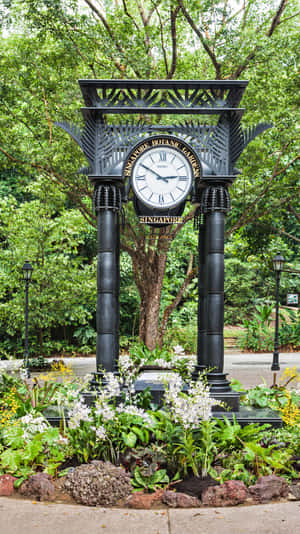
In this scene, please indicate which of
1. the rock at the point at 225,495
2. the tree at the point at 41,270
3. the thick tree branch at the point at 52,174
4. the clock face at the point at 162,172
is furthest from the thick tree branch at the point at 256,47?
the rock at the point at 225,495

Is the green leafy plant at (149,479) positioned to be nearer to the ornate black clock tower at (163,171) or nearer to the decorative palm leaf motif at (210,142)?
the ornate black clock tower at (163,171)

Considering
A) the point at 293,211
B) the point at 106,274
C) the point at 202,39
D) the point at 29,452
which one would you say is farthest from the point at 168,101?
the point at 293,211

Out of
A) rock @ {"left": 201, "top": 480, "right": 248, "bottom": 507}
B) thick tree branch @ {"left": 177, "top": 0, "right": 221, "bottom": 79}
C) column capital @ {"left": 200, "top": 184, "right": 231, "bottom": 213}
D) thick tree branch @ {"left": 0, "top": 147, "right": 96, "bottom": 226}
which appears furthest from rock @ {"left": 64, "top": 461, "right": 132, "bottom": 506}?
thick tree branch @ {"left": 177, "top": 0, "right": 221, "bottom": 79}

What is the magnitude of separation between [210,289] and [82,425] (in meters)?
2.57

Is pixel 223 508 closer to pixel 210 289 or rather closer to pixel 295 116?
pixel 210 289

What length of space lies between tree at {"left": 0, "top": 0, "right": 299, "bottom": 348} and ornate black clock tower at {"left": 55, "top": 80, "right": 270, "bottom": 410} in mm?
5405

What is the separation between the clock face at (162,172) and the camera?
6973 mm

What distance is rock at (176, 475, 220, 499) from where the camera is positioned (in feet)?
15.5

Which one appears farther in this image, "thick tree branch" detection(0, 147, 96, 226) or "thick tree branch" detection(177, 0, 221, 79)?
"thick tree branch" detection(0, 147, 96, 226)

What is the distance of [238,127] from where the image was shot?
24.1 feet

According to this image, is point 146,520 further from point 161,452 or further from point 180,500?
point 161,452

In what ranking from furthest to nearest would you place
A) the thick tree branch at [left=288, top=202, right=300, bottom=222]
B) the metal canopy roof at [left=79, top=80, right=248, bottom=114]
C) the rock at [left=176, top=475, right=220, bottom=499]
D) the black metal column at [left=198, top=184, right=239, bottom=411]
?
the thick tree branch at [left=288, top=202, right=300, bottom=222] → the metal canopy roof at [left=79, top=80, right=248, bottom=114] → the black metal column at [left=198, top=184, right=239, bottom=411] → the rock at [left=176, top=475, right=220, bottom=499]

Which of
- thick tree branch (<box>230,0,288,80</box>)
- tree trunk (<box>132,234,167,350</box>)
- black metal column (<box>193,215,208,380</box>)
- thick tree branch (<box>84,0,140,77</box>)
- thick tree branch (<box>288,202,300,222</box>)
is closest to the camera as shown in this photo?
black metal column (<box>193,215,208,380</box>)

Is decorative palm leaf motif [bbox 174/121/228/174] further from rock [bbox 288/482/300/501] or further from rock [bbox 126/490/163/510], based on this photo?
rock [bbox 126/490/163/510]
